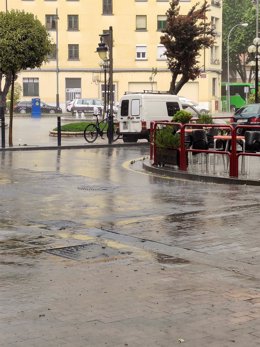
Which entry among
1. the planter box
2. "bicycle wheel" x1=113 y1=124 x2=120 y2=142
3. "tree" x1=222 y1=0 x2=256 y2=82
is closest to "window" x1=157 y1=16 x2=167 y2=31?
"tree" x1=222 y1=0 x2=256 y2=82

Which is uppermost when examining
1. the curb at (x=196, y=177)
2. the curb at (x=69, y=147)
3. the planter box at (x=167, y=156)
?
the planter box at (x=167, y=156)

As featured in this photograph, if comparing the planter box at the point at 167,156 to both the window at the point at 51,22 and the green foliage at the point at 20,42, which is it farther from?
the window at the point at 51,22

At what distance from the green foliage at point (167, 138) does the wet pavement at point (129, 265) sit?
2485 millimetres

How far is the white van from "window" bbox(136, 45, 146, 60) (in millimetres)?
45314

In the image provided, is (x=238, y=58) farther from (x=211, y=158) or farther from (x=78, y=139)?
(x=211, y=158)

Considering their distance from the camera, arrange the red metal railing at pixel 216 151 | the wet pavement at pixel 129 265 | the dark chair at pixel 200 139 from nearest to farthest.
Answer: the wet pavement at pixel 129 265 → the red metal railing at pixel 216 151 → the dark chair at pixel 200 139

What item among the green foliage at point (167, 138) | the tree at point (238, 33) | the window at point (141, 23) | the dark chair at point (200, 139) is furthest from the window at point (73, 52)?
the dark chair at point (200, 139)

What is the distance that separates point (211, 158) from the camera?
1850cm

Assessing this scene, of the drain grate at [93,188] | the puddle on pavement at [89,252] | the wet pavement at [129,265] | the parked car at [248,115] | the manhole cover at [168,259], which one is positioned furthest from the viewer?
the parked car at [248,115]

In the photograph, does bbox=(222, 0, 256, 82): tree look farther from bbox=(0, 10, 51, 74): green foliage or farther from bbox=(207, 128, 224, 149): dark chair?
bbox=(207, 128, 224, 149): dark chair

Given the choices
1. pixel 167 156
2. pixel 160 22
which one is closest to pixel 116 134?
pixel 167 156

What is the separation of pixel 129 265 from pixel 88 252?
823mm

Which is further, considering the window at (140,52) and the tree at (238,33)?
the tree at (238,33)

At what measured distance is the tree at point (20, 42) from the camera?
2581 cm
